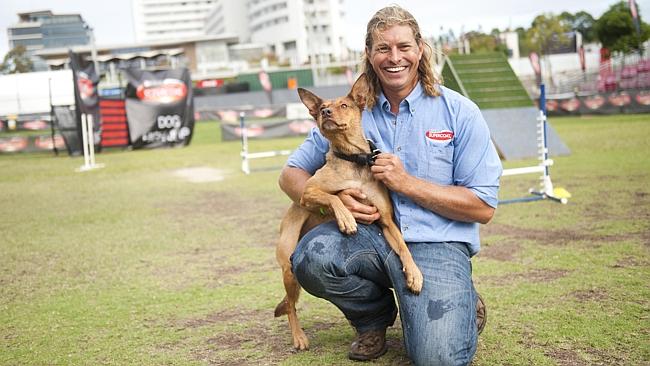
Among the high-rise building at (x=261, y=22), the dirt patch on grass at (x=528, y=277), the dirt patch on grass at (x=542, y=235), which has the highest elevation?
the high-rise building at (x=261, y=22)

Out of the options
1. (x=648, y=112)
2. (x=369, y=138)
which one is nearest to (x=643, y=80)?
(x=648, y=112)

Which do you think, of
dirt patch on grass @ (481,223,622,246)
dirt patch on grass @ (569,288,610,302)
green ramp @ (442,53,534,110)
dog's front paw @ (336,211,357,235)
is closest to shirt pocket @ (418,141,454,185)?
dog's front paw @ (336,211,357,235)

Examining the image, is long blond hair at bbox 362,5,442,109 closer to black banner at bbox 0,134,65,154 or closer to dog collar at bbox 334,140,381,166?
dog collar at bbox 334,140,381,166

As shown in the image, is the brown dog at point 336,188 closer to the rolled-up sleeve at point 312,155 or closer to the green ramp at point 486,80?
the rolled-up sleeve at point 312,155

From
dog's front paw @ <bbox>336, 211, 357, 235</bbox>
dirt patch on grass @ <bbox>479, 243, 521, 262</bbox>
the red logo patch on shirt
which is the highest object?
the red logo patch on shirt

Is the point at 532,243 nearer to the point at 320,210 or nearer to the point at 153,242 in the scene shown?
the point at 320,210

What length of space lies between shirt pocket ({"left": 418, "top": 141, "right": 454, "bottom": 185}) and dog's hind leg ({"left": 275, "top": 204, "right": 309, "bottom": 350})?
69 centimetres

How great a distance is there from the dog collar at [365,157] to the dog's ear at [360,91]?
0.72 feet

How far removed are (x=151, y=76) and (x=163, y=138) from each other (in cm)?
193

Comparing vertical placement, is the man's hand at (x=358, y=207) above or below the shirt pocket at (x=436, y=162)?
below

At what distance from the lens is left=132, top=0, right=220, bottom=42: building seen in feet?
553

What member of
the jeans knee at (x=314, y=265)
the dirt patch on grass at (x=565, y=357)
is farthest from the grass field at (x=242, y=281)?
the jeans knee at (x=314, y=265)

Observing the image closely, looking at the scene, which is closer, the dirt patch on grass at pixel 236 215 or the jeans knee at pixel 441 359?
the jeans knee at pixel 441 359

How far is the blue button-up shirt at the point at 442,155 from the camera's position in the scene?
10.4ft
